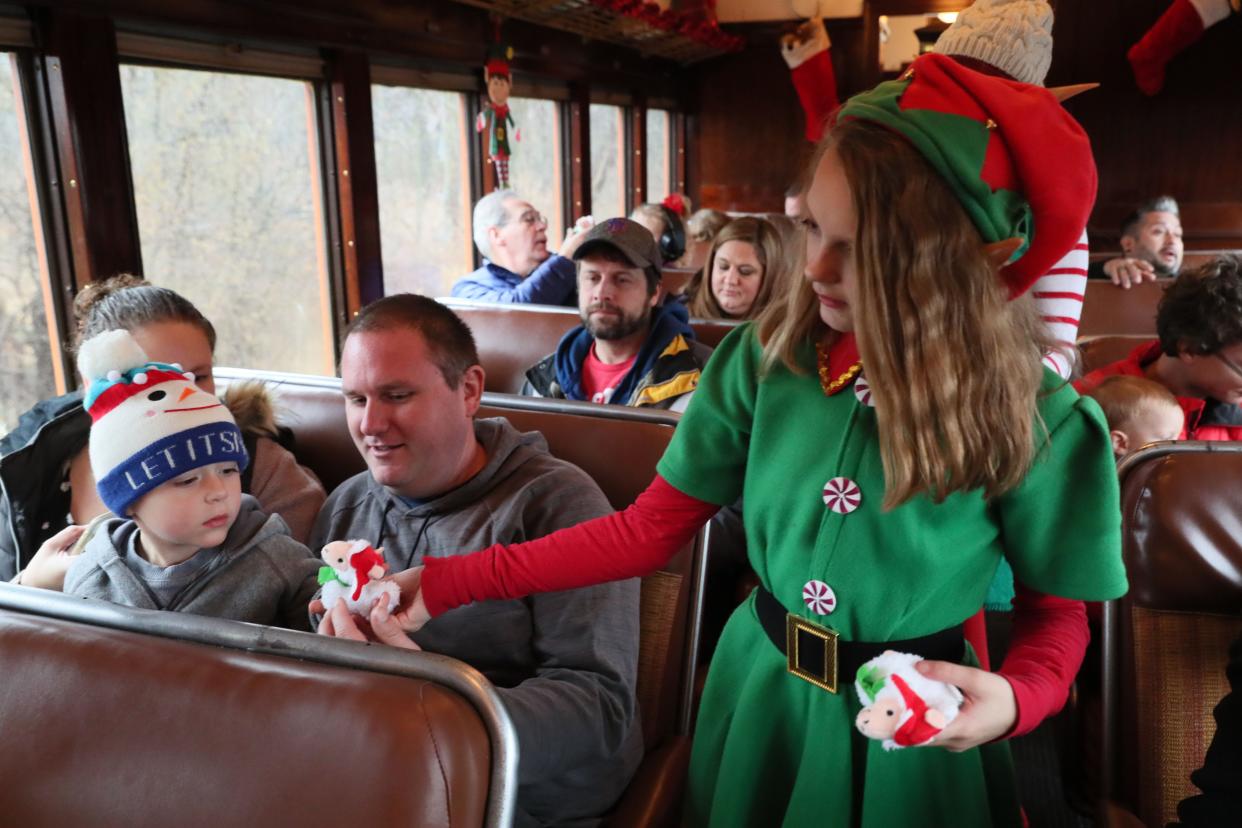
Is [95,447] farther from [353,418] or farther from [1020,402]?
[1020,402]

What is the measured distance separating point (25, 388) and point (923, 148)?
2.63m

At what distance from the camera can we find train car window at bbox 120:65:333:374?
308 centimetres

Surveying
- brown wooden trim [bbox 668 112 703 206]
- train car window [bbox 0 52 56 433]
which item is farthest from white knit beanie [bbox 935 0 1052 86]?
brown wooden trim [bbox 668 112 703 206]

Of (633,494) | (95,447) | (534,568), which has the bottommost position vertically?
(633,494)

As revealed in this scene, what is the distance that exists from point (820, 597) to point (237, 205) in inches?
118

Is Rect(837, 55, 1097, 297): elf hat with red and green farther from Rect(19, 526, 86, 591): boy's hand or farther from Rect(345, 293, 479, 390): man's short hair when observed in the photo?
Rect(19, 526, 86, 591): boy's hand

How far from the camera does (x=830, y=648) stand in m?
1.09

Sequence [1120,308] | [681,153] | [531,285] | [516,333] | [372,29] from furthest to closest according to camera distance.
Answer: [681,153] < [1120,308] < [531,285] < [372,29] < [516,333]

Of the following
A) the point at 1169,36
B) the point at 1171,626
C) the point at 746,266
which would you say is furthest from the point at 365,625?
the point at 1169,36

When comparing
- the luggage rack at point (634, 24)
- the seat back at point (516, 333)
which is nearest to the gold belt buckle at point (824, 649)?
the seat back at point (516, 333)

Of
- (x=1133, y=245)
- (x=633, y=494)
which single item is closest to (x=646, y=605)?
(x=633, y=494)

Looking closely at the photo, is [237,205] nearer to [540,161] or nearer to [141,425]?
[141,425]

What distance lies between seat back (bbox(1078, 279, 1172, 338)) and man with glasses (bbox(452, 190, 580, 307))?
2.37 m

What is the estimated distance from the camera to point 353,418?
5.56 ft
